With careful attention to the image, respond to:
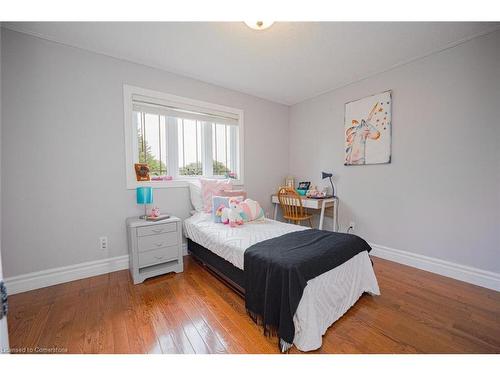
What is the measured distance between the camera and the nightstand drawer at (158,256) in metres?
2.00

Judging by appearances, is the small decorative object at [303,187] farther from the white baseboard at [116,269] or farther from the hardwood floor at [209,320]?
the hardwood floor at [209,320]

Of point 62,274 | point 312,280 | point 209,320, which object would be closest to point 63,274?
point 62,274

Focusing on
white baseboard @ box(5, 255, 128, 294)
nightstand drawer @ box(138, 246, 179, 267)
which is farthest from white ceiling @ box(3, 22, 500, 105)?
white baseboard @ box(5, 255, 128, 294)

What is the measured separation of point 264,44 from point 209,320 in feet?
7.99

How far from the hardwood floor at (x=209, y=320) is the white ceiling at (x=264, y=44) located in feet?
7.59

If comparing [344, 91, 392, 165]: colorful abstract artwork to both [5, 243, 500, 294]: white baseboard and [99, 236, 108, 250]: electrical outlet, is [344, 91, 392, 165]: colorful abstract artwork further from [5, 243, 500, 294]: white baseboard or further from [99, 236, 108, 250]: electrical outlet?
[99, 236, 108, 250]: electrical outlet

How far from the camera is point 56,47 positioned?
6.21 ft

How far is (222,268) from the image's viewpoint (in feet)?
6.30

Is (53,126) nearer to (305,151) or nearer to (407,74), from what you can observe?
(305,151)

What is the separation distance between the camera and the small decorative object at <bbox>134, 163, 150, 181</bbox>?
7.61ft

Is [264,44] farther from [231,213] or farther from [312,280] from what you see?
[312,280]

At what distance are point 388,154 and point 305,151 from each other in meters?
1.28

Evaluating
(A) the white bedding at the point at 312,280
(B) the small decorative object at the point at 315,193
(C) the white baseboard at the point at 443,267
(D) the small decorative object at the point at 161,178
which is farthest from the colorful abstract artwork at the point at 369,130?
(D) the small decorative object at the point at 161,178
